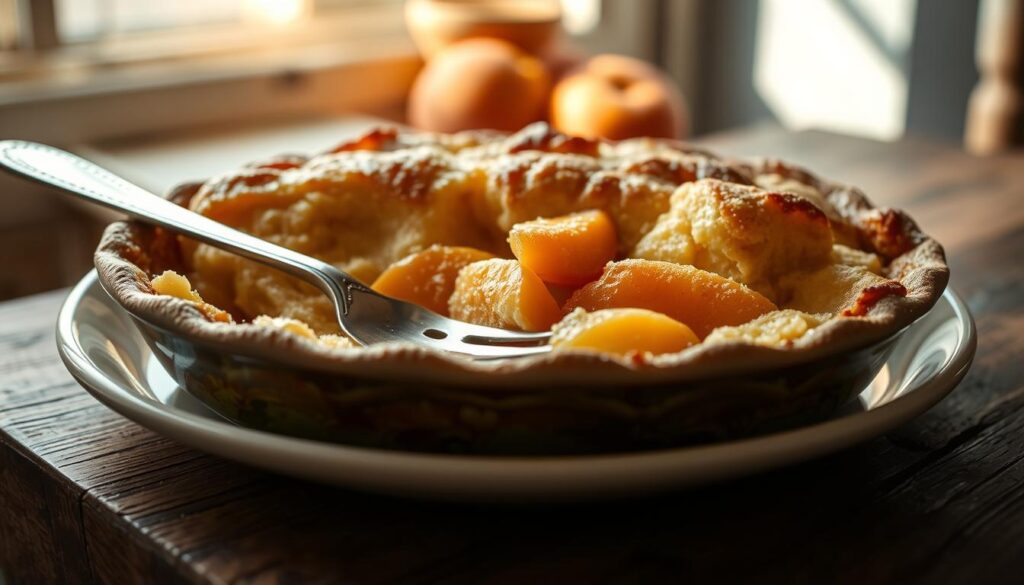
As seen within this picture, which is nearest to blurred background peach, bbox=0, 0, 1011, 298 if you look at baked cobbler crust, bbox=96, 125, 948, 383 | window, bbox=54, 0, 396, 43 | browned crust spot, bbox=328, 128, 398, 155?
window, bbox=54, 0, 396, 43

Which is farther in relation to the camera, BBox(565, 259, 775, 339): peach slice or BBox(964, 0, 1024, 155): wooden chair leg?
BBox(964, 0, 1024, 155): wooden chair leg

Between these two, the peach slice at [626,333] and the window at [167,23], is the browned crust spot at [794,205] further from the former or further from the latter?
the window at [167,23]

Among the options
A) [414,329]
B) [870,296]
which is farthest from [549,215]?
[870,296]

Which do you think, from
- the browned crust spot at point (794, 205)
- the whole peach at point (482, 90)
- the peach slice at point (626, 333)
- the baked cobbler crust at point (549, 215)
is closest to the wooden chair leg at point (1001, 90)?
the whole peach at point (482, 90)

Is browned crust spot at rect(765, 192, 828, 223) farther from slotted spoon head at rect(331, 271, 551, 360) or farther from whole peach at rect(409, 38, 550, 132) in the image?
whole peach at rect(409, 38, 550, 132)

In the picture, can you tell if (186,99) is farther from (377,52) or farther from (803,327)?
(803,327)

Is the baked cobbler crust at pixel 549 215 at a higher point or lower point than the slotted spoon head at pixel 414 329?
higher
